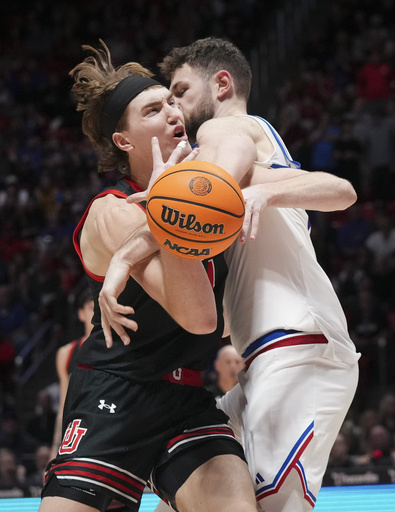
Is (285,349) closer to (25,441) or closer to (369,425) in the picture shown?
(369,425)

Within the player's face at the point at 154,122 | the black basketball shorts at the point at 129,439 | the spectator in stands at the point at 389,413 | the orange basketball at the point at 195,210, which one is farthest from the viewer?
the spectator in stands at the point at 389,413

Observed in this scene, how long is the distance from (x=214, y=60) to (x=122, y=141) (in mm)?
647

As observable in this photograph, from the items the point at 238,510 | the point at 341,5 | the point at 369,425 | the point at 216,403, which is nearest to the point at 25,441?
the point at 369,425

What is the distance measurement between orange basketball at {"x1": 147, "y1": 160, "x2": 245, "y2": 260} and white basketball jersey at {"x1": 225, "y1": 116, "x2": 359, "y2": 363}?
21.7 inches

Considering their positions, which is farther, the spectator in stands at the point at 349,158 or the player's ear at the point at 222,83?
the spectator in stands at the point at 349,158

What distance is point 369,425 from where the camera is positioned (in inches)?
314

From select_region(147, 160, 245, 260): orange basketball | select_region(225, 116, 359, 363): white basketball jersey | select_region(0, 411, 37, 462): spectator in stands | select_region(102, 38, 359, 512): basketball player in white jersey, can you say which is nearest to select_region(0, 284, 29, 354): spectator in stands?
select_region(0, 411, 37, 462): spectator in stands

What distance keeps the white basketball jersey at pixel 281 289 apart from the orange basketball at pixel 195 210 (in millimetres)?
552

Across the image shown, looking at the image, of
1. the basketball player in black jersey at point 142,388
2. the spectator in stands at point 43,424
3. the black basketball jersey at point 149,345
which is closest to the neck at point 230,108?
the basketball player in black jersey at point 142,388

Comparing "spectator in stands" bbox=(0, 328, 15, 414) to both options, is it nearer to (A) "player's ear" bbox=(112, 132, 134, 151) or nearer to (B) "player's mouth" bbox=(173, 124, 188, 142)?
(A) "player's ear" bbox=(112, 132, 134, 151)

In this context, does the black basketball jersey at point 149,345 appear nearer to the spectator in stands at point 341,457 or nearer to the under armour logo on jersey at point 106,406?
the under armour logo on jersey at point 106,406

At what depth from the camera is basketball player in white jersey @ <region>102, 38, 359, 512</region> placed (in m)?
2.94

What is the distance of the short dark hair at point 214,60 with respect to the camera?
367 centimetres

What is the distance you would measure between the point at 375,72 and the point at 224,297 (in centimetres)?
978
